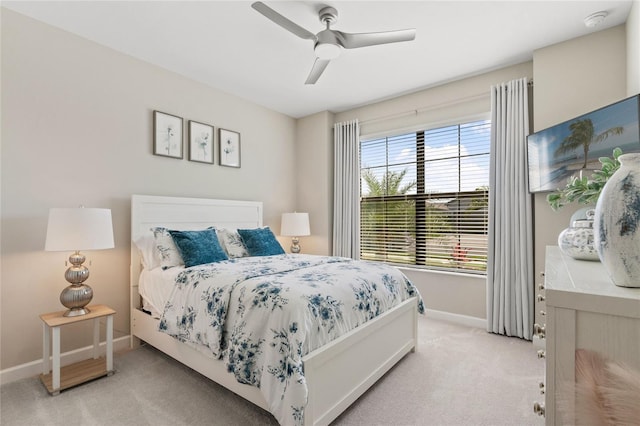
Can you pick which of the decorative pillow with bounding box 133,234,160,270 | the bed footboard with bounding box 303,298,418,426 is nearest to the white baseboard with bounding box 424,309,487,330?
the bed footboard with bounding box 303,298,418,426

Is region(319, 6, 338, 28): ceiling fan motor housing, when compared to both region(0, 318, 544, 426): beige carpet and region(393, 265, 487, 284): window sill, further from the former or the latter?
region(393, 265, 487, 284): window sill

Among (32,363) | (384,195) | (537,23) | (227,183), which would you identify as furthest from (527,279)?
(32,363)

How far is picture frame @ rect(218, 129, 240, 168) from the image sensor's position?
12.6 ft

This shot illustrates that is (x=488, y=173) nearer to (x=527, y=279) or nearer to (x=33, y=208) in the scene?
(x=527, y=279)

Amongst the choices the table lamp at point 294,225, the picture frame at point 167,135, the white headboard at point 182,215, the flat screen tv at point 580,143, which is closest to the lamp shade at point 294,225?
the table lamp at point 294,225

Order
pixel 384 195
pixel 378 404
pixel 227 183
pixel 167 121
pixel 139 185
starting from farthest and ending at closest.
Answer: pixel 384 195
pixel 227 183
pixel 167 121
pixel 139 185
pixel 378 404

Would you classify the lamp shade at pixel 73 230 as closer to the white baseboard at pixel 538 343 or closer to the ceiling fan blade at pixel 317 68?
the ceiling fan blade at pixel 317 68

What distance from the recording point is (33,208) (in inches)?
96.0

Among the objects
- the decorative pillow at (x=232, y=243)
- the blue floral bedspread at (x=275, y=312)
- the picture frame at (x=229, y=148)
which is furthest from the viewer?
the picture frame at (x=229, y=148)

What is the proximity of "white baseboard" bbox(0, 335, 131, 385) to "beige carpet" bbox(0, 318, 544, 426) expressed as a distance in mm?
89

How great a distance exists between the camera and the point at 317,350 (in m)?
1.69

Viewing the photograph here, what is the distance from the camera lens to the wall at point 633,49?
220cm

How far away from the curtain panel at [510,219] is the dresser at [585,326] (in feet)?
8.22

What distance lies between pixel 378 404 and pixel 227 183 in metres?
2.98
